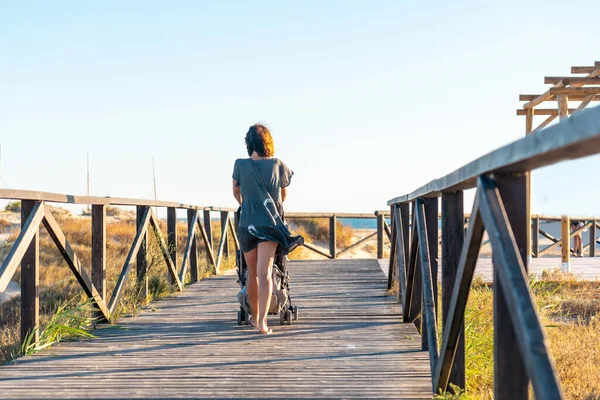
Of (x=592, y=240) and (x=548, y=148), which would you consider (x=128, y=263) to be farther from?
(x=592, y=240)

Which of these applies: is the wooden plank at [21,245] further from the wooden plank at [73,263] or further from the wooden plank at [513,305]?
the wooden plank at [513,305]

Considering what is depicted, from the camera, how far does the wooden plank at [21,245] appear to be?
391cm

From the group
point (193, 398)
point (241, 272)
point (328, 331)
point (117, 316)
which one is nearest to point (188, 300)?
point (117, 316)

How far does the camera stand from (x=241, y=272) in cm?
555

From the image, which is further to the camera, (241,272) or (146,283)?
(146,283)

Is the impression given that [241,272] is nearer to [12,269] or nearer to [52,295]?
[12,269]

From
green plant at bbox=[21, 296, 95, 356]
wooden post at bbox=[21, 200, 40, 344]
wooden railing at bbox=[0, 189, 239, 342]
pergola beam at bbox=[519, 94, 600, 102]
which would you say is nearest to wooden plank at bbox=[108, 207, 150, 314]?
wooden railing at bbox=[0, 189, 239, 342]

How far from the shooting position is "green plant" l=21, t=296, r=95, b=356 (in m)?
4.53

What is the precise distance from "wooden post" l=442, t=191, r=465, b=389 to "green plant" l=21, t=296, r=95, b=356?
265 cm

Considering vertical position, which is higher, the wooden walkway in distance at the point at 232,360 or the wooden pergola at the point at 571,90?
the wooden pergola at the point at 571,90

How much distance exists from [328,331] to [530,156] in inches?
146

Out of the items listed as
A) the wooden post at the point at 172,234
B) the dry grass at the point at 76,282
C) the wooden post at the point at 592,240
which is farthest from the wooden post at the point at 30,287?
the wooden post at the point at 592,240

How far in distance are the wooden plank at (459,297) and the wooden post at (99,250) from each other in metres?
3.12

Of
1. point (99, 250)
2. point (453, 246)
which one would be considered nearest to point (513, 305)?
point (453, 246)
